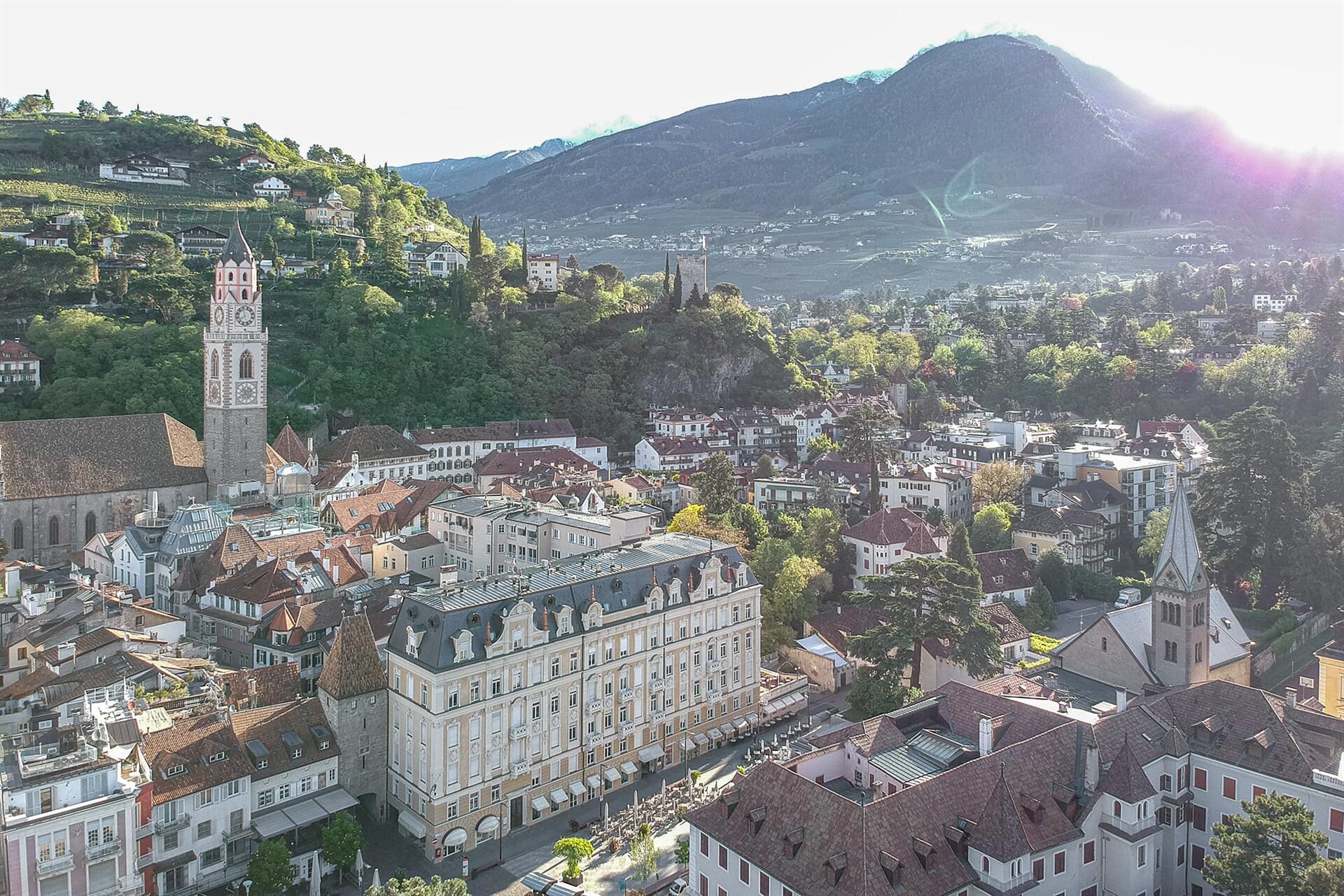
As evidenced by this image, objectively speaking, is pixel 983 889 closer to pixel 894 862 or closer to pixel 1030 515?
pixel 894 862

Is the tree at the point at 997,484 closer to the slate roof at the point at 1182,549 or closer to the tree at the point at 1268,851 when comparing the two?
the slate roof at the point at 1182,549

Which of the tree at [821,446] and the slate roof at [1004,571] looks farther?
the tree at [821,446]

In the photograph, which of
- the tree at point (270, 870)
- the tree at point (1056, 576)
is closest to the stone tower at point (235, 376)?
the tree at point (270, 870)

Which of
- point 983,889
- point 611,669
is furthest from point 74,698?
point 983,889

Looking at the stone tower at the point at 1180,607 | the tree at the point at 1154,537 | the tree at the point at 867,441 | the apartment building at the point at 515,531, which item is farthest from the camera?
the tree at the point at 867,441

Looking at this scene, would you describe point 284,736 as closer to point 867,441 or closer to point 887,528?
point 887,528

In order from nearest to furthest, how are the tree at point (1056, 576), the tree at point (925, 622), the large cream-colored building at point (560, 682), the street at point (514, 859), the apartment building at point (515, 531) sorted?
the street at point (514, 859) < the large cream-colored building at point (560, 682) < the tree at point (925, 622) < the apartment building at point (515, 531) < the tree at point (1056, 576)

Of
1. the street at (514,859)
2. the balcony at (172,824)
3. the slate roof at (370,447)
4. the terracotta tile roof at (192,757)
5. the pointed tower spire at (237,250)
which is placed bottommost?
the street at (514,859)

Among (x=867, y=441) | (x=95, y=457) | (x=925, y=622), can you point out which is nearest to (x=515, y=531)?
(x=925, y=622)
